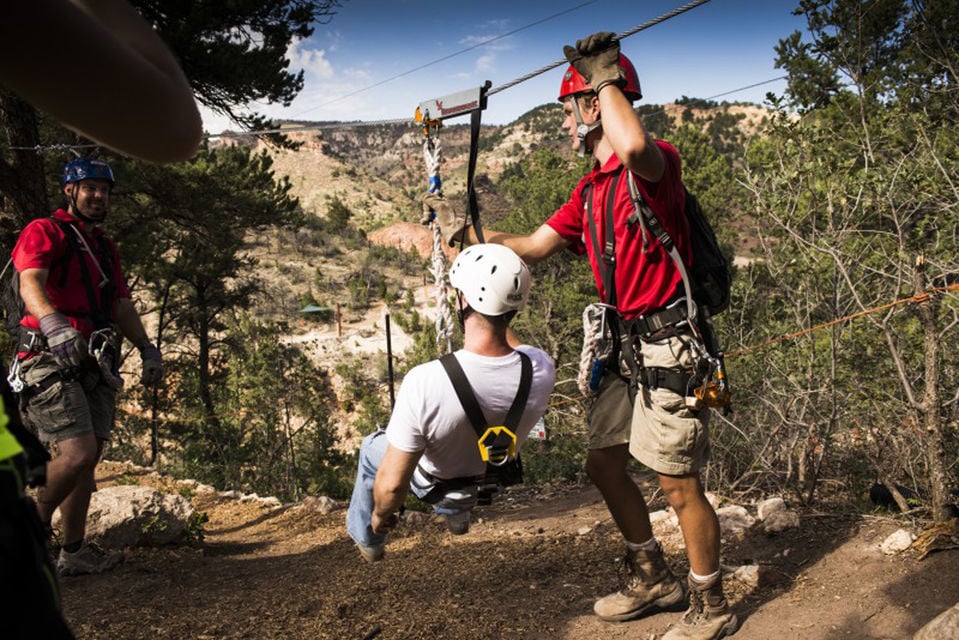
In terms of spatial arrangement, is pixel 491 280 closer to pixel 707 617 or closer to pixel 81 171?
pixel 707 617

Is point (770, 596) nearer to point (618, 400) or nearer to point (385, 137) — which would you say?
point (618, 400)

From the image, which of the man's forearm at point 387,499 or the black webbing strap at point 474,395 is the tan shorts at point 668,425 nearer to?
the black webbing strap at point 474,395

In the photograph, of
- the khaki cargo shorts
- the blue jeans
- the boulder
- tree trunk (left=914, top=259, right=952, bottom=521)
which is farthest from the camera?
the boulder

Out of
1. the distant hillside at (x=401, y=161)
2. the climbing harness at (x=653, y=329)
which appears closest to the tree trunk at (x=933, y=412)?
the climbing harness at (x=653, y=329)

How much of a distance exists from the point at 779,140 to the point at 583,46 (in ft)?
9.56

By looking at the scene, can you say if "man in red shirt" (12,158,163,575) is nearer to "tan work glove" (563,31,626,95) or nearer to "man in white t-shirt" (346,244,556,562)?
"man in white t-shirt" (346,244,556,562)

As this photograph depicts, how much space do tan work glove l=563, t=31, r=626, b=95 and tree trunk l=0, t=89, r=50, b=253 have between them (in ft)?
18.4

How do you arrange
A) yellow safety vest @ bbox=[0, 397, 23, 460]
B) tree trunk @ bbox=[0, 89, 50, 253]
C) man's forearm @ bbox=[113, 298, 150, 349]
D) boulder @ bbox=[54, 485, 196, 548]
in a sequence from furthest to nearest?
tree trunk @ bbox=[0, 89, 50, 253], boulder @ bbox=[54, 485, 196, 548], man's forearm @ bbox=[113, 298, 150, 349], yellow safety vest @ bbox=[0, 397, 23, 460]

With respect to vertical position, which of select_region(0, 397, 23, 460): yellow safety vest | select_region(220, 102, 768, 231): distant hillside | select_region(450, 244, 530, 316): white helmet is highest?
select_region(220, 102, 768, 231): distant hillside

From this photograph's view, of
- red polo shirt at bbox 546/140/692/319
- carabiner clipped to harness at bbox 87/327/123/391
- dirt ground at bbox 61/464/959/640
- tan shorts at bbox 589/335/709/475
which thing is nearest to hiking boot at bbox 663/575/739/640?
dirt ground at bbox 61/464/959/640

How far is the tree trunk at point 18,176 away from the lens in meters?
6.38

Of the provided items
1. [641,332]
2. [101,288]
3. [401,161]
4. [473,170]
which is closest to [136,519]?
[101,288]

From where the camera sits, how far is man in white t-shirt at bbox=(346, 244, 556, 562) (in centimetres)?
274

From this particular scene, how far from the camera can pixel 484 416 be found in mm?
2793
